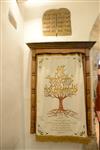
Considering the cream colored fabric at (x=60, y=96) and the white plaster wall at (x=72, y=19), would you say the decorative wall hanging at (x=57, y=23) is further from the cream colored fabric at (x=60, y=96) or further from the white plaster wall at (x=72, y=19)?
the cream colored fabric at (x=60, y=96)

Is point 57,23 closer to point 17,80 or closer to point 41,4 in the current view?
point 41,4

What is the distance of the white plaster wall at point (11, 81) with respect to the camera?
1772 millimetres

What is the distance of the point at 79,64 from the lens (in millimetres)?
2383

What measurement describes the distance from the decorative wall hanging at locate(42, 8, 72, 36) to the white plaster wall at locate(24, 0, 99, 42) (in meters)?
0.05

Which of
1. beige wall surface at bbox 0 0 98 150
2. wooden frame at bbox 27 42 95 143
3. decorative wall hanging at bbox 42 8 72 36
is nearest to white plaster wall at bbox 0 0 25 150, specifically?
beige wall surface at bbox 0 0 98 150

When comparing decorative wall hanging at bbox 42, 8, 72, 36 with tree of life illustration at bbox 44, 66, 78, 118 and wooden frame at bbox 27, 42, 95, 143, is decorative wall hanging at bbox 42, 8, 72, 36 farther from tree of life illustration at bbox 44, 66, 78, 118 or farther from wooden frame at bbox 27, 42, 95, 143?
tree of life illustration at bbox 44, 66, 78, 118

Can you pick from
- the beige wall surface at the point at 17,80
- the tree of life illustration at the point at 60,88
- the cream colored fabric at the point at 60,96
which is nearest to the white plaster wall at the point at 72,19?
the beige wall surface at the point at 17,80

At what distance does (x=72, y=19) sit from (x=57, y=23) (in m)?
0.19

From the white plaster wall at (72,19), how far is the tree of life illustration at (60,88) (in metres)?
0.49

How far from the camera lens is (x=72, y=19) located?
2.61 m

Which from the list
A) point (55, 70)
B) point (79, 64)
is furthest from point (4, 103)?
point (79, 64)

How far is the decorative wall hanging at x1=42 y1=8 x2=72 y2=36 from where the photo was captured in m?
2.59

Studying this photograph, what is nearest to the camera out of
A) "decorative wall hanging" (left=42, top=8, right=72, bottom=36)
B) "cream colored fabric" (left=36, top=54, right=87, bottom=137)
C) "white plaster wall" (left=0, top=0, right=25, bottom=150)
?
"white plaster wall" (left=0, top=0, right=25, bottom=150)

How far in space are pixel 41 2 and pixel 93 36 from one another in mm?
767
